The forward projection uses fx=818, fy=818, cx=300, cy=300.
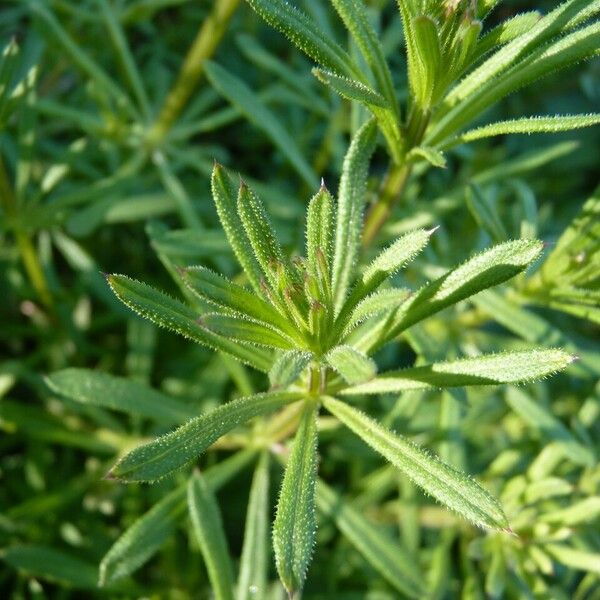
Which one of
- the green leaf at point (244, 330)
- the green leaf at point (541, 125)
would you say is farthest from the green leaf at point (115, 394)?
the green leaf at point (541, 125)

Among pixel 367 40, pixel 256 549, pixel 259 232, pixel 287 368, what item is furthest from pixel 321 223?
pixel 256 549

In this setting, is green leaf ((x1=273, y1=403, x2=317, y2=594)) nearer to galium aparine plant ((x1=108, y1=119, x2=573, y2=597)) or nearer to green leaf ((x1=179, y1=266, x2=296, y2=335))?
galium aparine plant ((x1=108, y1=119, x2=573, y2=597))

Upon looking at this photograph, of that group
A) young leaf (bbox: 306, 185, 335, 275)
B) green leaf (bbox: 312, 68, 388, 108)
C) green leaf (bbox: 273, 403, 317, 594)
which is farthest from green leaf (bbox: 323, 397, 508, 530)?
green leaf (bbox: 312, 68, 388, 108)

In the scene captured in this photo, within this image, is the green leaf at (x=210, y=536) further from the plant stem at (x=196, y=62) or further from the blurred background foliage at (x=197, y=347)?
the plant stem at (x=196, y=62)

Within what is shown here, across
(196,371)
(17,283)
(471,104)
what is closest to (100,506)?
(196,371)

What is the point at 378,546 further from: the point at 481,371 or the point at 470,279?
the point at 470,279
